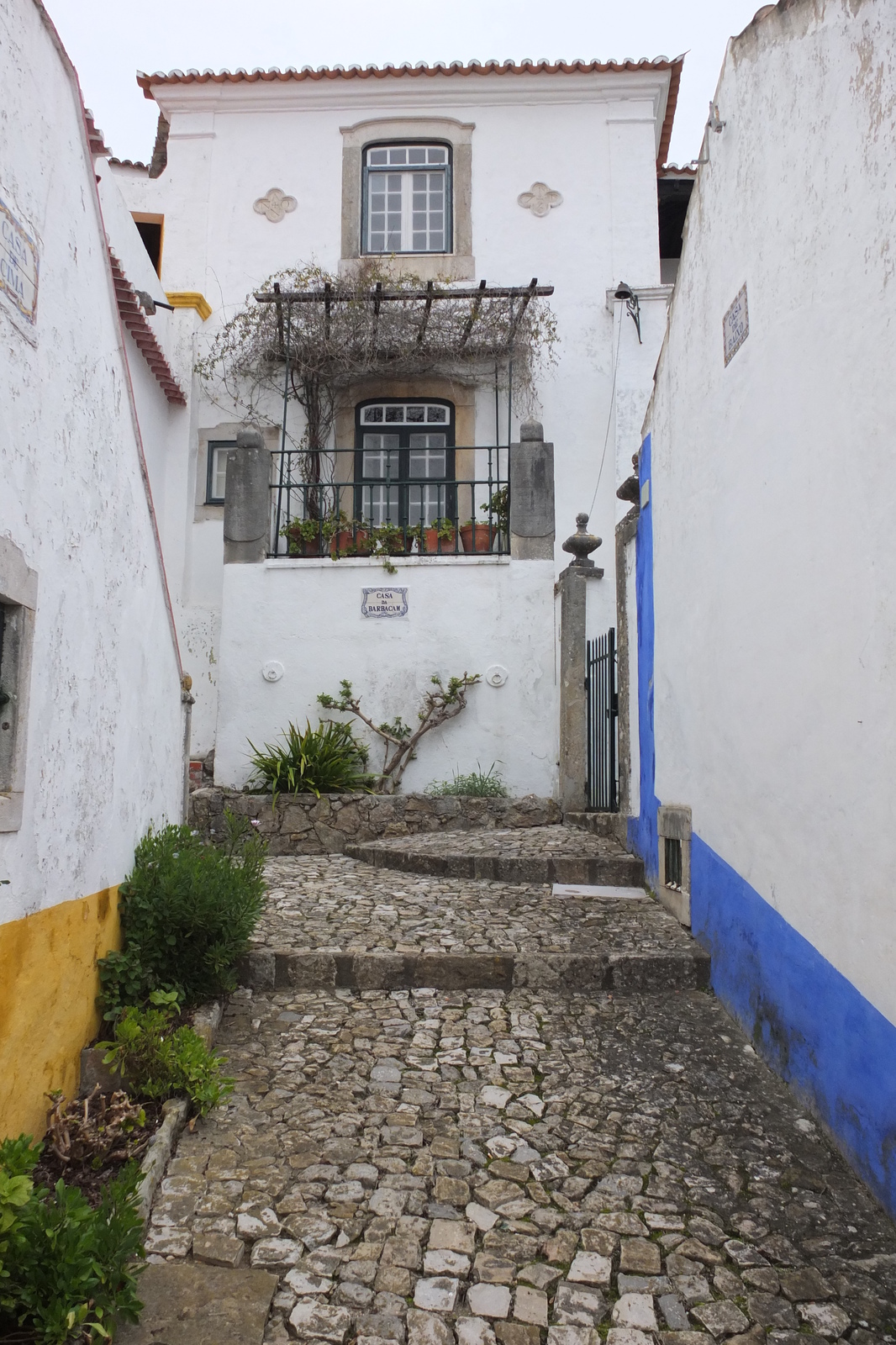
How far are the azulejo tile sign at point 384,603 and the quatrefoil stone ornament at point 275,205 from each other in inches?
220

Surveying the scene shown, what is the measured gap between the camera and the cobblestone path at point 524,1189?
248cm

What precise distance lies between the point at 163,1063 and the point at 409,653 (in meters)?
5.60

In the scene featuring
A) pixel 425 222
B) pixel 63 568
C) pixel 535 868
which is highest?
pixel 425 222

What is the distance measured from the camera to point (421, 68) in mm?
11398

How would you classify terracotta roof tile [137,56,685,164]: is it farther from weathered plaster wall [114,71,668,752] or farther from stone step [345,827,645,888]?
stone step [345,827,645,888]

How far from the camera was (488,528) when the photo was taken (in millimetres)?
9383

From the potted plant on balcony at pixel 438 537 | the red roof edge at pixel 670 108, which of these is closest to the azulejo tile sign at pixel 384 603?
the potted plant on balcony at pixel 438 537

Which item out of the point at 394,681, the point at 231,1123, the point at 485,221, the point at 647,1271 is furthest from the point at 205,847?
the point at 485,221

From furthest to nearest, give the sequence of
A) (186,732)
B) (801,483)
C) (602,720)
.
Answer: (602,720)
(186,732)
(801,483)

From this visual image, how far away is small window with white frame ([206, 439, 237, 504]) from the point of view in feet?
35.8

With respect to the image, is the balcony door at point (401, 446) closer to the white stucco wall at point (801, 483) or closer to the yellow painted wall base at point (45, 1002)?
the white stucco wall at point (801, 483)

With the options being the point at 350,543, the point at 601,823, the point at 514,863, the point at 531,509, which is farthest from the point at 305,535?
the point at 514,863

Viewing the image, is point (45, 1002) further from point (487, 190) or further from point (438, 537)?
point (487, 190)

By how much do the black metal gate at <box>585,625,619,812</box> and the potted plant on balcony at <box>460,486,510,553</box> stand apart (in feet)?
5.72
